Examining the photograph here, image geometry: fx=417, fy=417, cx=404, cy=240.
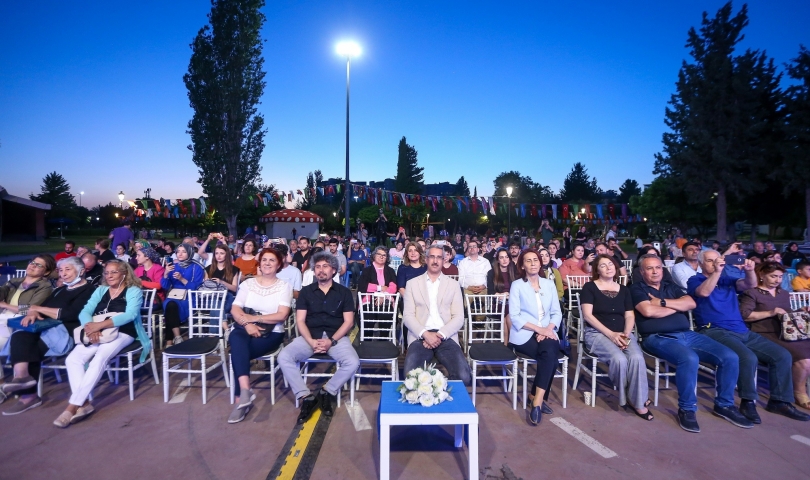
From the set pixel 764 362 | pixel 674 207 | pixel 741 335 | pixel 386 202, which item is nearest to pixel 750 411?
pixel 764 362

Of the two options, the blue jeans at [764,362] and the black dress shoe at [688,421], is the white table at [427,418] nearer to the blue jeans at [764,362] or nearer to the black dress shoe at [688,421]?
the black dress shoe at [688,421]

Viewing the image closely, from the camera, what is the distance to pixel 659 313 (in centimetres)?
399

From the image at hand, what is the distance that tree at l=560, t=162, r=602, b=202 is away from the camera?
205 feet

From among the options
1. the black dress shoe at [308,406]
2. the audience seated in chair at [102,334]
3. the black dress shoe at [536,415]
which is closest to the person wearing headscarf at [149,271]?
the audience seated in chair at [102,334]

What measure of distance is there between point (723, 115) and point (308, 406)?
87.0 feet

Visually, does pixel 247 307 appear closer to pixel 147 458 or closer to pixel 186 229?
pixel 147 458

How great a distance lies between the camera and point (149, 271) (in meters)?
5.92

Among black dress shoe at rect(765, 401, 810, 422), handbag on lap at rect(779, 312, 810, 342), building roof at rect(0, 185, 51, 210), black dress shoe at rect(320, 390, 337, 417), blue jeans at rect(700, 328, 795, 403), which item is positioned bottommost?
black dress shoe at rect(765, 401, 810, 422)

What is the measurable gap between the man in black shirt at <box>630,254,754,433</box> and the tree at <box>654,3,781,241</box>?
881 inches

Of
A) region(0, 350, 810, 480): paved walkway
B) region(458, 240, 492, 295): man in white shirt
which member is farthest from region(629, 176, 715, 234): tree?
region(0, 350, 810, 480): paved walkway

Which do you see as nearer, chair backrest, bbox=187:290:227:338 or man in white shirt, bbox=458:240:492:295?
chair backrest, bbox=187:290:227:338

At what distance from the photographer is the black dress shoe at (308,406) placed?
3.53m

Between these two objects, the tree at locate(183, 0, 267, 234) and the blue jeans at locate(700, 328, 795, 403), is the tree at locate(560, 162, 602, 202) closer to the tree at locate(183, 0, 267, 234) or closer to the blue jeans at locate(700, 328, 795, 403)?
the tree at locate(183, 0, 267, 234)

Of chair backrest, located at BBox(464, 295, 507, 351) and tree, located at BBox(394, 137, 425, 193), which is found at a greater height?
tree, located at BBox(394, 137, 425, 193)
